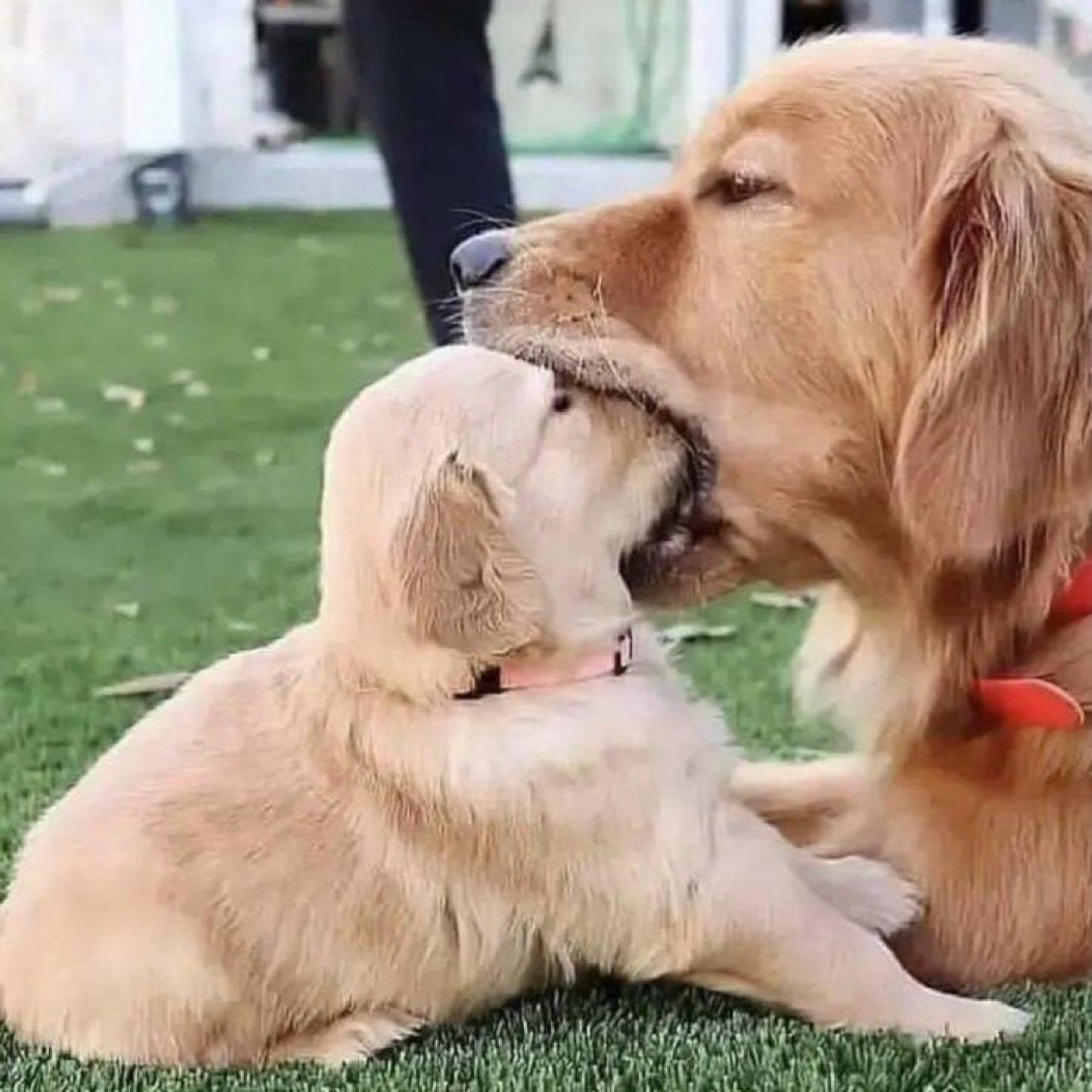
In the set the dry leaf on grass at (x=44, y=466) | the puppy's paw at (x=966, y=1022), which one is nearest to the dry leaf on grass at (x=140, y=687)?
the puppy's paw at (x=966, y=1022)

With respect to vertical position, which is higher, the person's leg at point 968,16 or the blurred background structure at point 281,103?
the person's leg at point 968,16

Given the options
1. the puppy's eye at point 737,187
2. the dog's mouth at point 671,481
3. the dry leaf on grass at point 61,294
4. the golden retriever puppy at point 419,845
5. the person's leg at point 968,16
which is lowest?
the dry leaf on grass at point 61,294

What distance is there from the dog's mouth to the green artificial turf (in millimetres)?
399

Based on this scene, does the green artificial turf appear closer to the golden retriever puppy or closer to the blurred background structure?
the golden retriever puppy

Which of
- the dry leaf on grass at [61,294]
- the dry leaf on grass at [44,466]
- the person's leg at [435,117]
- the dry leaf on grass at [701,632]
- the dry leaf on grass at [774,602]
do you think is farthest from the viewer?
the dry leaf on grass at [61,294]

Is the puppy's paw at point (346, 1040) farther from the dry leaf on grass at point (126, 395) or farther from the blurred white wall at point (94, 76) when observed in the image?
the blurred white wall at point (94, 76)

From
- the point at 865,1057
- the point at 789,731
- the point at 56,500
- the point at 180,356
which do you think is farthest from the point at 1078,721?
the point at 180,356

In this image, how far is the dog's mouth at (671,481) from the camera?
223 centimetres

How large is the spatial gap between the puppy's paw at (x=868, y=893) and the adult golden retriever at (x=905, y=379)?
0.03m

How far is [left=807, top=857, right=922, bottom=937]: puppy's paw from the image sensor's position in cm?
217

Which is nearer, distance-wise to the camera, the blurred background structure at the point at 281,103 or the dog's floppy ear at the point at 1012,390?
the dog's floppy ear at the point at 1012,390

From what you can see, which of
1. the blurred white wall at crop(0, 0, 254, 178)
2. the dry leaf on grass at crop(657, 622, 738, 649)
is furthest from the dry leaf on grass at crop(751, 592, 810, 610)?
the blurred white wall at crop(0, 0, 254, 178)

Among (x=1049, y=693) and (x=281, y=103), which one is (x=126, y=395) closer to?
(x=1049, y=693)

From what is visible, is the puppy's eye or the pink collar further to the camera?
the puppy's eye
